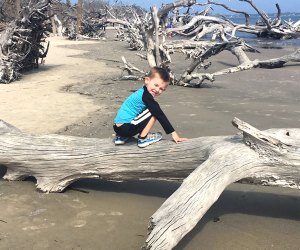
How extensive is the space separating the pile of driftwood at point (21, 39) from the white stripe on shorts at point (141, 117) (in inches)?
302

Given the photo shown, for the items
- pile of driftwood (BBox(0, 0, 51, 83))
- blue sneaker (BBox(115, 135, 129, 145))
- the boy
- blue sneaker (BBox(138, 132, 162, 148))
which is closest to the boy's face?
the boy

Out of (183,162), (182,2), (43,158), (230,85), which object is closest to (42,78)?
(182,2)

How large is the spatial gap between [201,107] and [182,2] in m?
4.70

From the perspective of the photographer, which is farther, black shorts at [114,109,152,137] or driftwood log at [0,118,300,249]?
black shorts at [114,109,152,137]

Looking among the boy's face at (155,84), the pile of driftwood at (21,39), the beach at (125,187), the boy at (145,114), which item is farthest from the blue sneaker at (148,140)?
the pile of driftwood at (21,39)

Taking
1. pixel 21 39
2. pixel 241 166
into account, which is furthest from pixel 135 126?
pixel 21 39

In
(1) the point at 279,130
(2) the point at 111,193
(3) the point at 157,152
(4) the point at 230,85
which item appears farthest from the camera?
(4) the point at 230,85

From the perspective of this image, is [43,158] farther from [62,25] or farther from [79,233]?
[62,25]

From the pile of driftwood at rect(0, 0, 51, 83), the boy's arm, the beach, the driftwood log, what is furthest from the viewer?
the pile of driftwood at rect(0, 0, 51, 83)

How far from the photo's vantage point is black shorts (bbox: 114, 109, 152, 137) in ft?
14.4

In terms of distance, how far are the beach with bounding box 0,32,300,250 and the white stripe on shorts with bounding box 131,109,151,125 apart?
30.4 inches

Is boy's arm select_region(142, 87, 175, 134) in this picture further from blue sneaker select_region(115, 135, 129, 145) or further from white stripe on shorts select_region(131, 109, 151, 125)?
blue sneaker select_region(115, 135, 129, 145)

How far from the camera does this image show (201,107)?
8375 millimetres

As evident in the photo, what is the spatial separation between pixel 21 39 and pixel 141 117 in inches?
337
